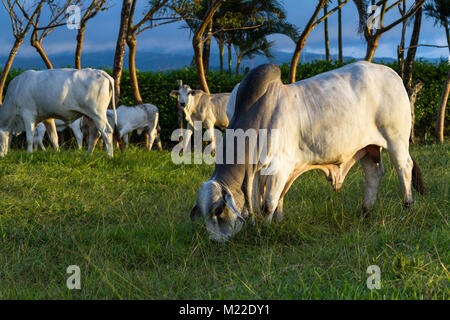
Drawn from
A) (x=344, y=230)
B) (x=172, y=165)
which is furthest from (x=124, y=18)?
(x=344, y=230)

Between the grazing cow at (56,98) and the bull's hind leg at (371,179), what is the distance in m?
4.89

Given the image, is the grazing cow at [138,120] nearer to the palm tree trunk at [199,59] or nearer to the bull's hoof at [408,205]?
the palm tree trunk at [199,59]

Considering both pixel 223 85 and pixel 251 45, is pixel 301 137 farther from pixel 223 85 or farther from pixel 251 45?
pixel 251 45

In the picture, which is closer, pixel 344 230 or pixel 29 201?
pixel 344 230

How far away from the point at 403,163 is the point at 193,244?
7.62ft

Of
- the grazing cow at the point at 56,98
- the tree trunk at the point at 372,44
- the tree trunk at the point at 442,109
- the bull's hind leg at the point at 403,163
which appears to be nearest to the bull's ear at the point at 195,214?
the bull's hind leg at the point at 403,163

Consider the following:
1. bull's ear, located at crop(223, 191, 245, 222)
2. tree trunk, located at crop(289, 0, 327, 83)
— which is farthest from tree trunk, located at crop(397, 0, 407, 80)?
bull's ear, located at crop(223, 191, 245, 222)

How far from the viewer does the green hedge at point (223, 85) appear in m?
12.6

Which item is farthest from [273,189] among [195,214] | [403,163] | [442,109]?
[442,109]

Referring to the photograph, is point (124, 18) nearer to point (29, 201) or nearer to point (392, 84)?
point (29, 201)

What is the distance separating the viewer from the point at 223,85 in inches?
518

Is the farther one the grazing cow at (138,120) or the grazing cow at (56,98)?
the grazing cow at (138,120)
